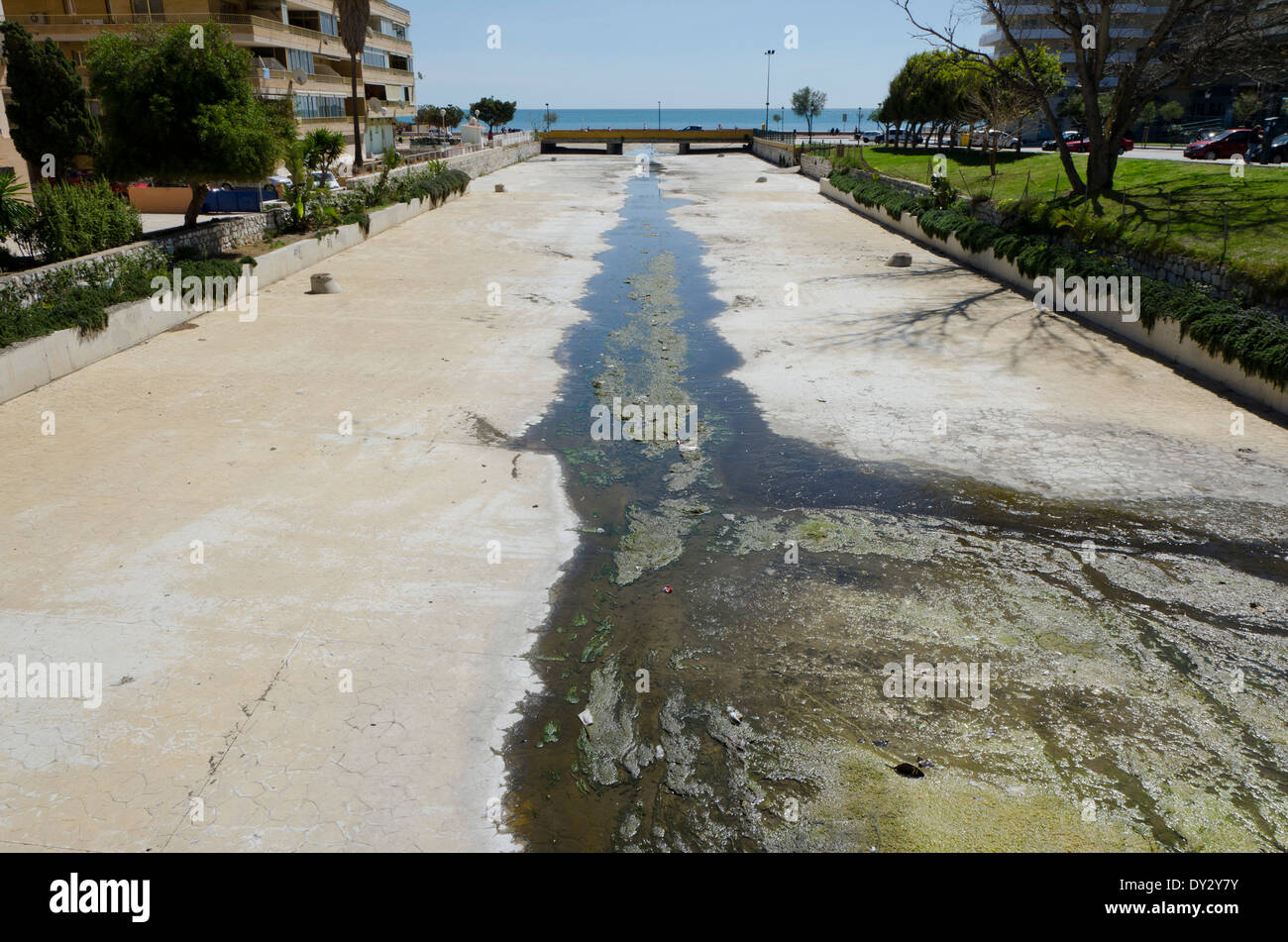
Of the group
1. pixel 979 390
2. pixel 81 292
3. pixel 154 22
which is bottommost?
pixel 979 390

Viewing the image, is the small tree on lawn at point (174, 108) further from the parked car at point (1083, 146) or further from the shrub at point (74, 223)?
the parked car at point (1083, 146)

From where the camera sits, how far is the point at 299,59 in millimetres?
53344

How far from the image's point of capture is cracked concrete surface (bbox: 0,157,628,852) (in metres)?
5.59

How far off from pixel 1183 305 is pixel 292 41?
5227cm

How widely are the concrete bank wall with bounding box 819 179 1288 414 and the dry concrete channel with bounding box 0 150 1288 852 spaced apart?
0.49 meters

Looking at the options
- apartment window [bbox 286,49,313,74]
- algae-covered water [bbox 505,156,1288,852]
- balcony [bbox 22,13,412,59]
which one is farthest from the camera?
apartment window [bbox 286,49,313,74]

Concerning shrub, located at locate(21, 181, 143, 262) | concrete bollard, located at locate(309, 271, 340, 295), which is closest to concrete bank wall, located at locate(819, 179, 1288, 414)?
concrete bollard, located at locate(309, 271, 340, 295)

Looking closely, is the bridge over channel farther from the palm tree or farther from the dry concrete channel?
the dry concrete channel

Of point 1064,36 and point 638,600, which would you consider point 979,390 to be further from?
point 1064,36

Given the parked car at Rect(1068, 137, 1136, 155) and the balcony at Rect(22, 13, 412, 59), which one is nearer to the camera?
the parked car at Rect(1068, 137, 1136, 155)

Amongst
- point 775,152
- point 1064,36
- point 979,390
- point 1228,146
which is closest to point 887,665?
point 979,390

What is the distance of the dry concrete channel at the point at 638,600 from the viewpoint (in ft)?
18.8

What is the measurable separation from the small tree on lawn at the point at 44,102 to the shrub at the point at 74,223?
14.4 metres
